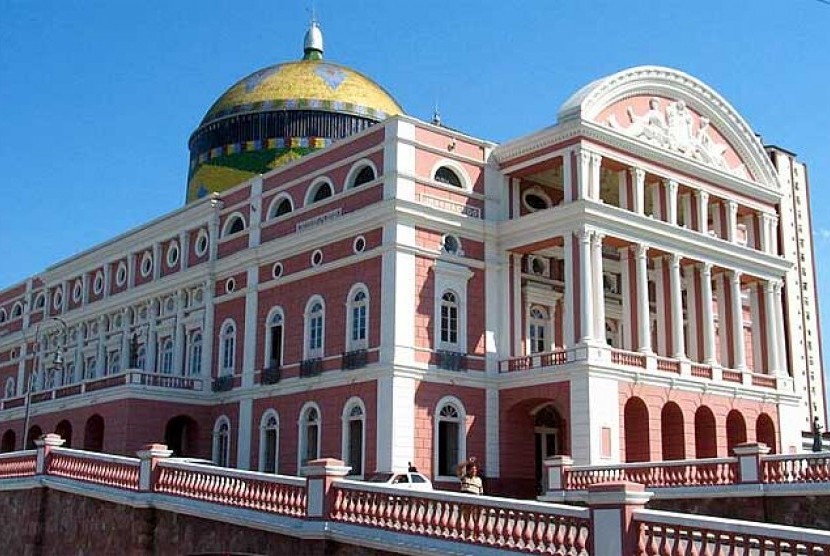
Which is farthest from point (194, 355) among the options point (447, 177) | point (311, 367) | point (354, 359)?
point (447, 177)

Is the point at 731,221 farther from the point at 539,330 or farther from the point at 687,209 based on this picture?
the point at 539,330

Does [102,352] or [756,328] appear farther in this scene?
[102,352]

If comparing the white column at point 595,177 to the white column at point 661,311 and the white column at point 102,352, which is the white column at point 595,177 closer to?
the white column at point 661,311

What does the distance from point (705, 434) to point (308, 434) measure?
1224cm

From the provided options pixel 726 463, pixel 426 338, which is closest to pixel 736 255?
pixel 426 338

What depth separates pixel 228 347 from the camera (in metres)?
37.0

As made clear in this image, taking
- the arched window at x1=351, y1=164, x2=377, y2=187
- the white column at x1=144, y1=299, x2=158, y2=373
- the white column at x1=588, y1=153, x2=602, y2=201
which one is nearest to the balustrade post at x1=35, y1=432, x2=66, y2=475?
the arched window at x1=351, y1=164, x2=377, y2=187

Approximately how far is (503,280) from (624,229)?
3991 mm

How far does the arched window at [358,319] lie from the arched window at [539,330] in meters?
5.77

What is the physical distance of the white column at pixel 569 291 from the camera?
29812mm

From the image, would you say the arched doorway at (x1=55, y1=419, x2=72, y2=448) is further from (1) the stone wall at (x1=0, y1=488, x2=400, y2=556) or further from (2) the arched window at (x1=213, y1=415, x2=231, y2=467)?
(1) the stone wall at (x1=0, y1=488, x2=400, y2=556)

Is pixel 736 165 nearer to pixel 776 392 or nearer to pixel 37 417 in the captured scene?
pixel 776 392

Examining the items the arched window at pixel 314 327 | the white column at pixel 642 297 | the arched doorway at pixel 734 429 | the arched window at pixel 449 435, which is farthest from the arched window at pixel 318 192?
the arched doorway at pixel 734 429

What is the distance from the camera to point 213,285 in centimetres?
3803
